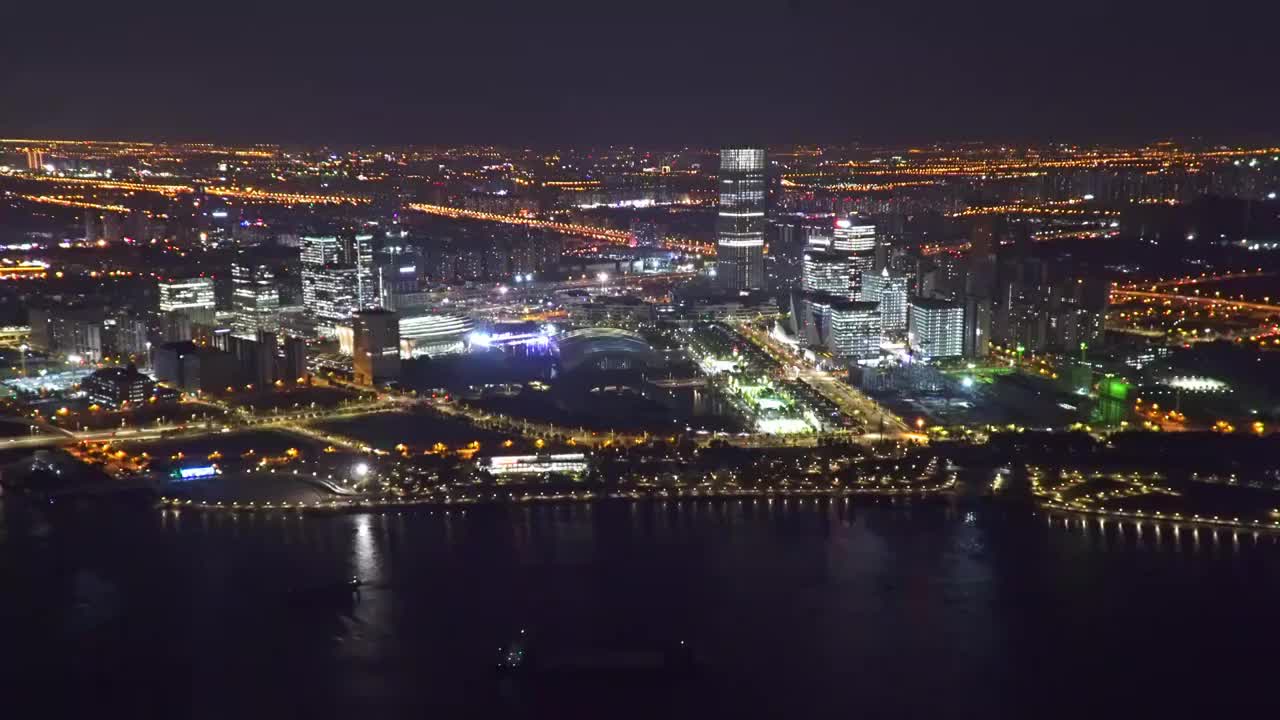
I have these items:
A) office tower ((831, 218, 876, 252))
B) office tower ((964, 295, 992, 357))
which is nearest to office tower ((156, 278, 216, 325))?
office tower ((831, 218, 876, 252))

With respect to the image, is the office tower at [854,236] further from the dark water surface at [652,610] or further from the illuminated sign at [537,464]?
the dark water surface at [652,610]

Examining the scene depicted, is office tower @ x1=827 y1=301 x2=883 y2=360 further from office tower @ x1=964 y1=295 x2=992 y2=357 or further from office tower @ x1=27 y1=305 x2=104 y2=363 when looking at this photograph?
office tower @ x1=27 y1=305 x2=104 y2=363

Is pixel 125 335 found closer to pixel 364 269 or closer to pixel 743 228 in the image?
pixel 364 269

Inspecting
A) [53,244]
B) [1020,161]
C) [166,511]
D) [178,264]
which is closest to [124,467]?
[166,511]

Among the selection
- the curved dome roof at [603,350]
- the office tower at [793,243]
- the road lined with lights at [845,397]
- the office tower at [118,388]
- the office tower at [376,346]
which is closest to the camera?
the road lined with lights at [845,397]

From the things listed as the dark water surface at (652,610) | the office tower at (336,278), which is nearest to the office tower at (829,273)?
the office tower at (336,278)

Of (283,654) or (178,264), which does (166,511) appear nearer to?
(283,654)

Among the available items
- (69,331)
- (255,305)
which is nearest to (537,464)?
(69,331)
